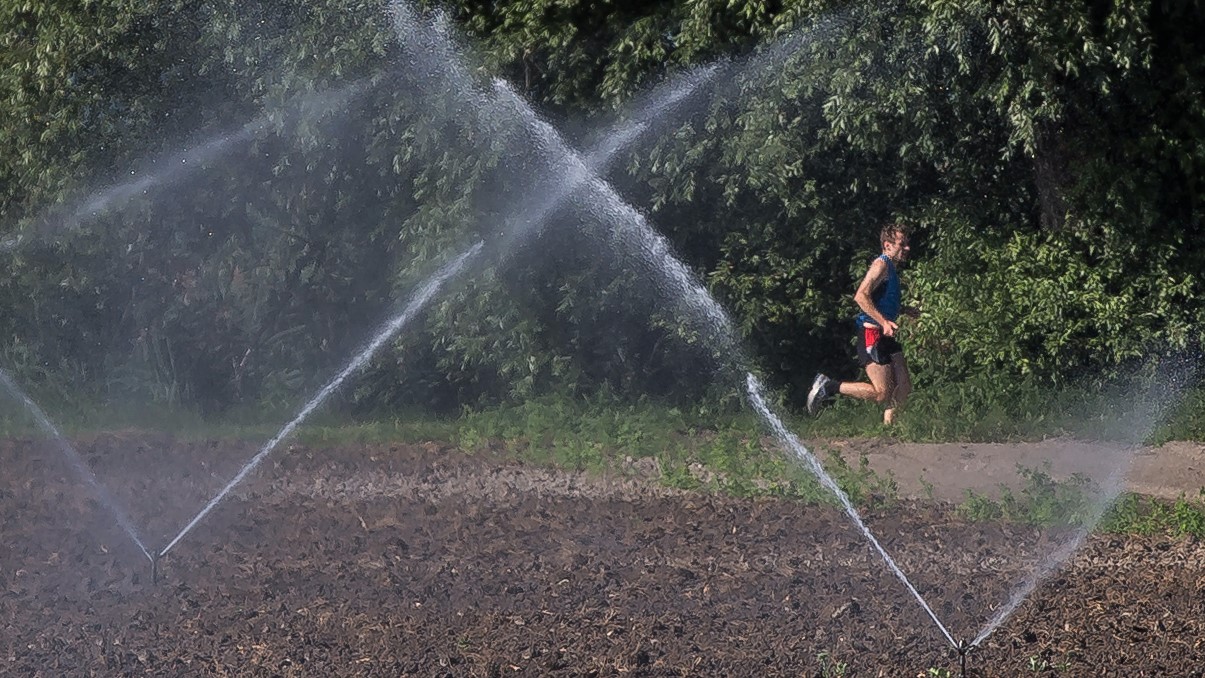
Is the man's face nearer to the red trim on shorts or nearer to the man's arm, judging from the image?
the man's arm

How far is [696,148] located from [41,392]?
7633mm

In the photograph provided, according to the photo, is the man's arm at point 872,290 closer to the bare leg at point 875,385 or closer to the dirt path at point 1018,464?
the bare leg at point 875,385

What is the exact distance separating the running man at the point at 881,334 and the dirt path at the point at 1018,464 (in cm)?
42

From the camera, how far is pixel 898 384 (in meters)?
11.2

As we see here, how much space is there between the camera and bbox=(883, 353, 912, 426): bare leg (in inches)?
440

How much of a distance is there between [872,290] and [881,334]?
1.13 feet

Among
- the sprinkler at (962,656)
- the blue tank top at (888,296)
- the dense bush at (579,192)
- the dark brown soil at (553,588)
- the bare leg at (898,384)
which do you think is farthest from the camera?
the dense bush at (579,192)

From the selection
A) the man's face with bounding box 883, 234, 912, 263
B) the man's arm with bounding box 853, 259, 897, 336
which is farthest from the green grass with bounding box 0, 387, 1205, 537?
the man's face with bounding box 883, 234, 912, 263

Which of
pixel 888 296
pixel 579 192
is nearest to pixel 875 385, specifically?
pixel 888 296

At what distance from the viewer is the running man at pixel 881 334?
34.9ft

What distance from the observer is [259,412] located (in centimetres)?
1493

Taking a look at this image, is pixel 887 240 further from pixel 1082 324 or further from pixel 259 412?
pixel 259 412

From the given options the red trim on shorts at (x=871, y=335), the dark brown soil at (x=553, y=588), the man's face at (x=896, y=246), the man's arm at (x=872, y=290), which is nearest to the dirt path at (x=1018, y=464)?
the red trim on shorts at (x=871, y=335)

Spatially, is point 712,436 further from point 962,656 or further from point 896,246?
point 962,656
